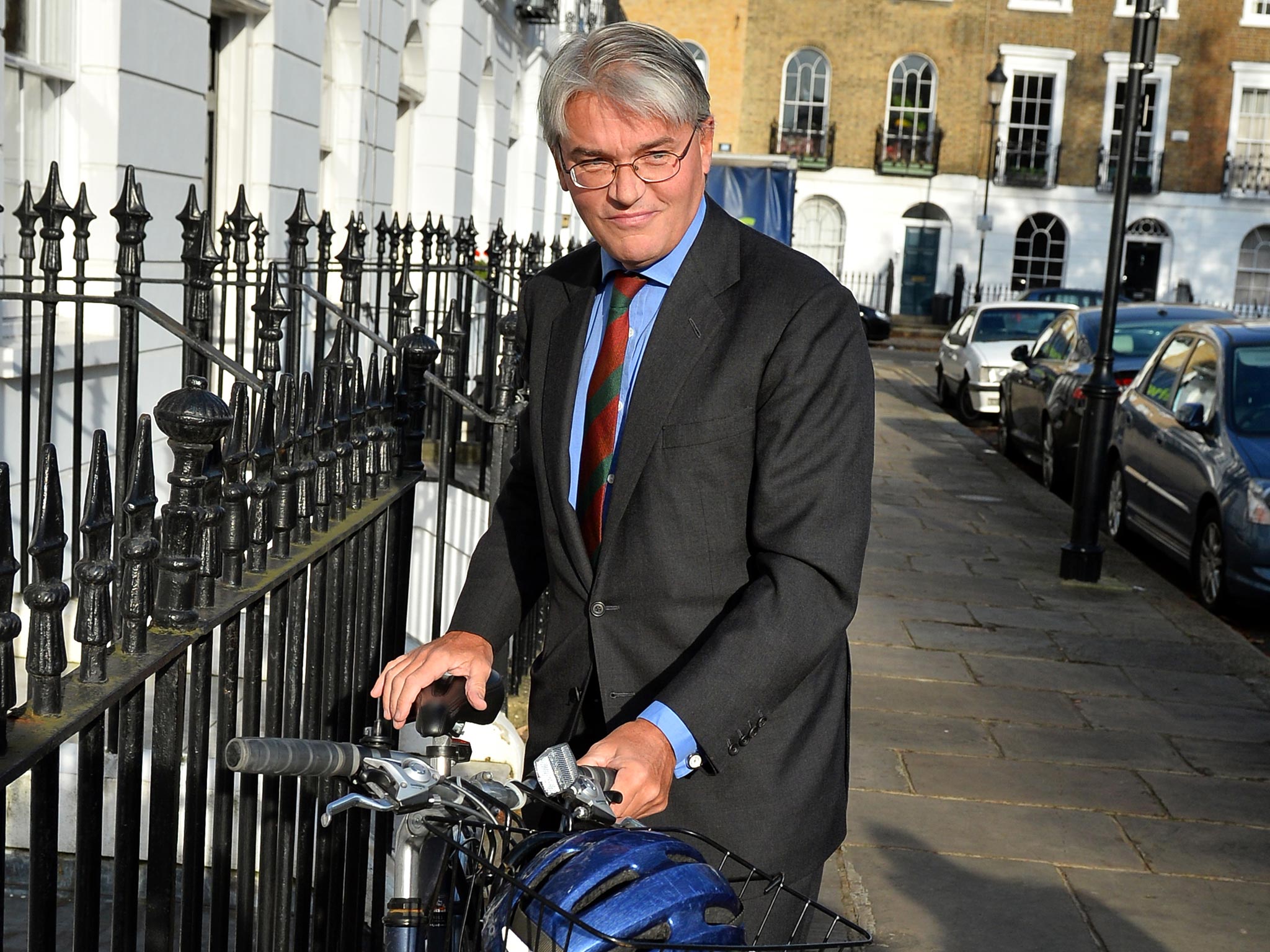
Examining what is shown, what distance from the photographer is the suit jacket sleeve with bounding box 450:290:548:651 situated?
8.66 feet

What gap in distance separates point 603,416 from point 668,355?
0.53 ft

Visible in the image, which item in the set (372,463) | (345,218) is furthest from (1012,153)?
(372,463)

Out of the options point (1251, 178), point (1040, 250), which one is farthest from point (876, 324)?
point (1251, 178)

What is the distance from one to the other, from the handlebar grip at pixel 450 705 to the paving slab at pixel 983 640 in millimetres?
5678

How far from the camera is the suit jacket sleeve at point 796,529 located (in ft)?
7.13

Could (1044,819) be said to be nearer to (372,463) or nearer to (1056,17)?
(372,463)

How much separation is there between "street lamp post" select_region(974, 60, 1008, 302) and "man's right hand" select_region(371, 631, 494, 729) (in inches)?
1476

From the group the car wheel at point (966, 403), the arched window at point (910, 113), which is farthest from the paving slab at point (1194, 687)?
the arched window at point (910, 113)

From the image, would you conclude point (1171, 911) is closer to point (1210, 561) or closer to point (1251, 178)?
point (1210, 561)

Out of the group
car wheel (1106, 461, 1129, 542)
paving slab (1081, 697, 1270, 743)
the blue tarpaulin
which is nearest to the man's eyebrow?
paving slab (1081, 697, 1270, 743)

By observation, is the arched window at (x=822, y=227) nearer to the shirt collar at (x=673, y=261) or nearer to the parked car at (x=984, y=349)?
the parked car at (x=984, y=349)

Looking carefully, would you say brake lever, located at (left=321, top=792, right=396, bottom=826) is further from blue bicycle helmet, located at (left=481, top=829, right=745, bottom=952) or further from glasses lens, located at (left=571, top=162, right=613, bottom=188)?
glasses lens, located at (left=571, top=162, right=613, bottom=188)

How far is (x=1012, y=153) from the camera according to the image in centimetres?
4194

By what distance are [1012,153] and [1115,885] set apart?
39.7 metres
